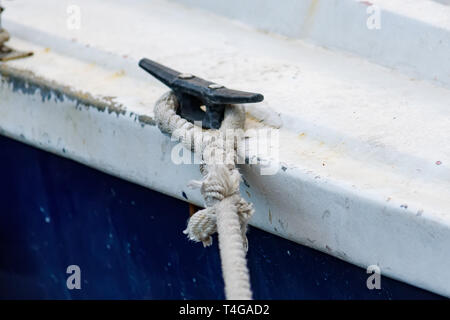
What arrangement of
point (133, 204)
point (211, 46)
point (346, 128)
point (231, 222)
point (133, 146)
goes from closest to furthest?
1. point (231, 222)
2. point (346, 128)
3. point (133, 146)
4. point (133, 204)
5. point (211, 46)

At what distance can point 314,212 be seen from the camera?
47.8 inches

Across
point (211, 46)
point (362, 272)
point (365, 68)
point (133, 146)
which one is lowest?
point (362, 272)

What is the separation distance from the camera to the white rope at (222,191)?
1104 millimetres

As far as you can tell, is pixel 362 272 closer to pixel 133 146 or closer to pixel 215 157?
pixel 215 157

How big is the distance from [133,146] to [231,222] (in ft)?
1.11

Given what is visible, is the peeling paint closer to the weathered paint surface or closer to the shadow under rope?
the weathered paint surface

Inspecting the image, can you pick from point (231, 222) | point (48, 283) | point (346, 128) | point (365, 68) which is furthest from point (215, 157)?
point (48, 283)

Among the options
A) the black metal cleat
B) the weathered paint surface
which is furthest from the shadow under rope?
the black metal cleat

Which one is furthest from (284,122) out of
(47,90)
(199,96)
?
(47,90)

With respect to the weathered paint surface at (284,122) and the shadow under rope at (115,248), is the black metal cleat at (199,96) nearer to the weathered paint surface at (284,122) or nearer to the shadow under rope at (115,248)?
the weathered paint surface at (284,122)

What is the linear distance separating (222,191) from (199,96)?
0.23 meters

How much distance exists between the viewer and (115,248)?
5.38 feet

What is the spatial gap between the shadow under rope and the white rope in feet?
0.53

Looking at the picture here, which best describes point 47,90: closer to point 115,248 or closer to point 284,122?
point 115,248
